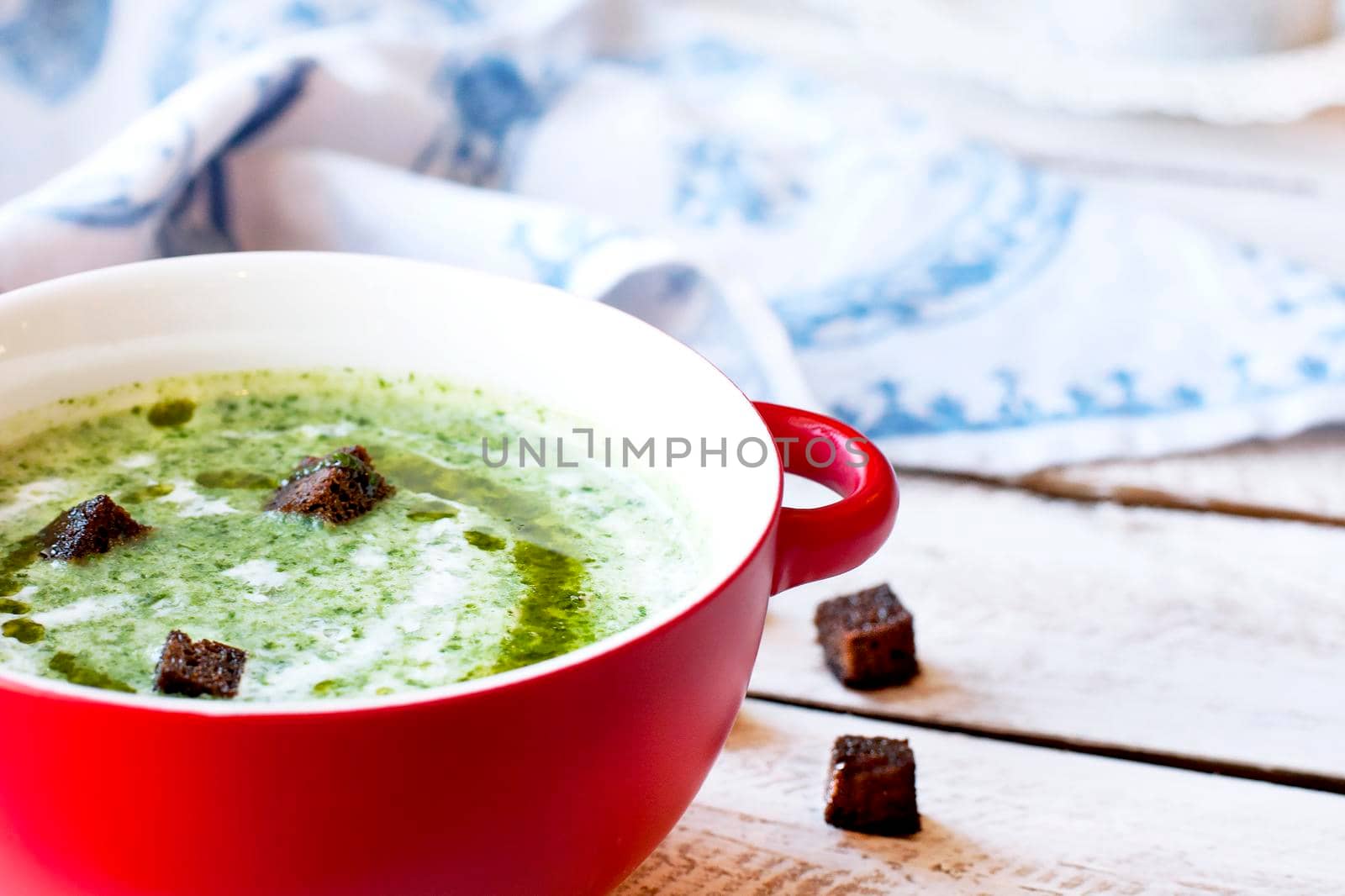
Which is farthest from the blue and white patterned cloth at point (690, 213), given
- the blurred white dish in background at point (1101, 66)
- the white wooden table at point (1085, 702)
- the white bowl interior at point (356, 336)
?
the white bowl interior at point (356, 336)

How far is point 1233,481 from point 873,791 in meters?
0.86

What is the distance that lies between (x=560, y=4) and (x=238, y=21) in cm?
53

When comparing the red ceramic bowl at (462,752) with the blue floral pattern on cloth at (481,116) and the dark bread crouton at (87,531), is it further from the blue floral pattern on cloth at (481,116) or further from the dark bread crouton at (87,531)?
the blue floral pattern on cloth at (481,116)

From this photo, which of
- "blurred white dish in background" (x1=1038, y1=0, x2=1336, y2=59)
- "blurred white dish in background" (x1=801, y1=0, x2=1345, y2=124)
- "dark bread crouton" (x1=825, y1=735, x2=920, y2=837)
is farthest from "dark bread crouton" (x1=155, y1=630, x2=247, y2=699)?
"blurred white dish in background" (x1=1038, y1=0, x2=1336, y2=59)

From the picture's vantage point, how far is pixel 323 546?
1.13 m

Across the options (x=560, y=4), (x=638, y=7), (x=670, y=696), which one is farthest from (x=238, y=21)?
(x=670, y=696)

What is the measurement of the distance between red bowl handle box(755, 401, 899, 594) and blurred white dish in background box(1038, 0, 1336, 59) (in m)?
1.83

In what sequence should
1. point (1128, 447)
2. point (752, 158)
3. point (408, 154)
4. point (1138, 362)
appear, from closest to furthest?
point (1128, 447) < point (1138, 362) < point (408, 154) < point (752, 158)

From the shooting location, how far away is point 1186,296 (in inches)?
84.3

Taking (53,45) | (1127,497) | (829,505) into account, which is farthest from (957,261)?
(53,45)

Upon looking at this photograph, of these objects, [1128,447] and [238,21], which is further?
[238,21]

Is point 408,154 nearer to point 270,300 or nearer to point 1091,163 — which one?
point 270,300

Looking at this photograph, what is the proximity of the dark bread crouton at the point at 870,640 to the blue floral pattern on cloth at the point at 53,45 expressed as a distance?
4.87 ft

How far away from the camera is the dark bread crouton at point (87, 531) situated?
1.08m
